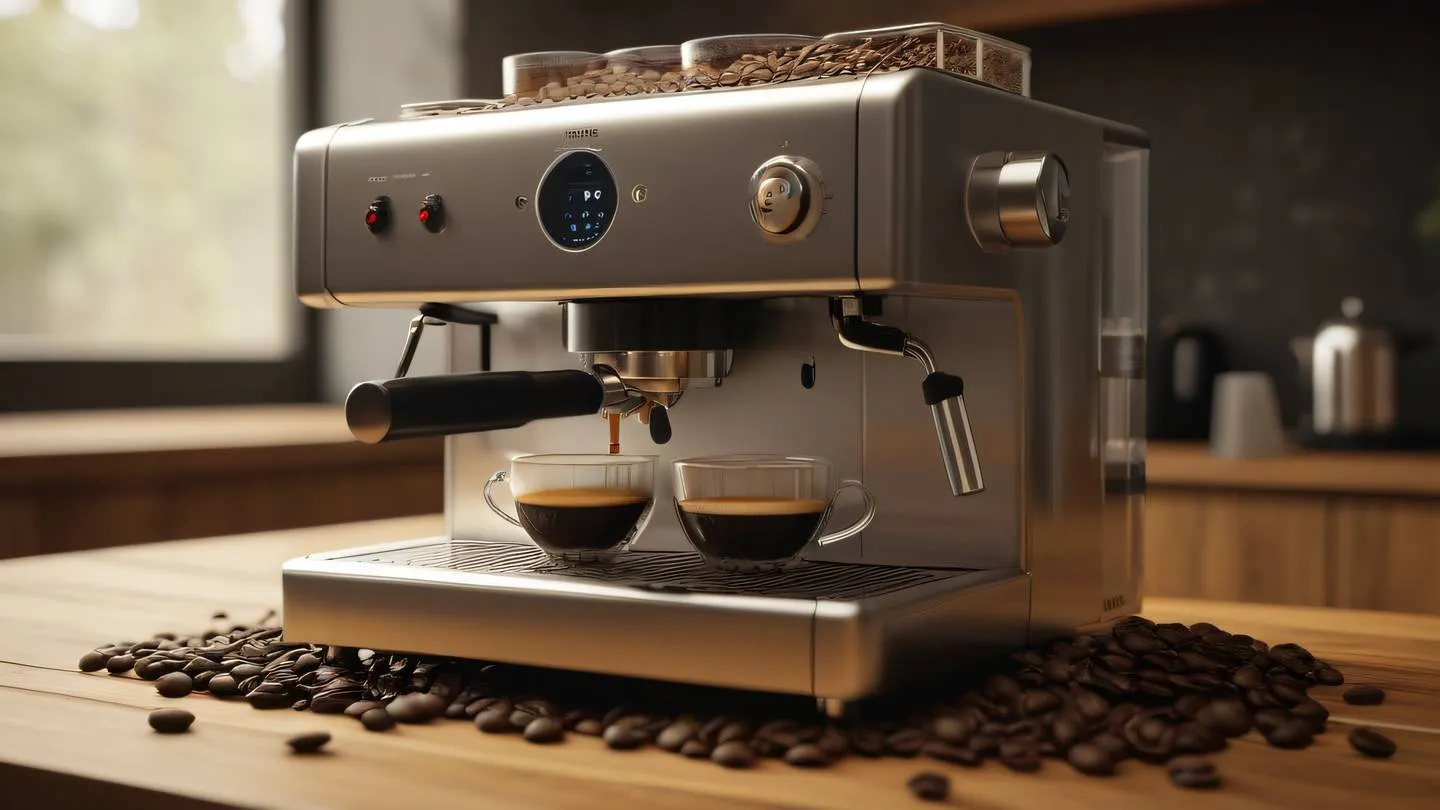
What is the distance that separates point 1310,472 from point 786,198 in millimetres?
1512

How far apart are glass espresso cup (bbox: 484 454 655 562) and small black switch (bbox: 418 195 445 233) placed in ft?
0.49

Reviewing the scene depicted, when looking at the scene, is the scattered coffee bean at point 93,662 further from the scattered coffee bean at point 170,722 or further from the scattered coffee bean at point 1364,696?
the scattered coffee bean at point 1364,696

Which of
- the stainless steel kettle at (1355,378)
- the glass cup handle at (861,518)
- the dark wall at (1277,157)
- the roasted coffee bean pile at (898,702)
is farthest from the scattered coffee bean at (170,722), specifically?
the dark wall at (1277,157)

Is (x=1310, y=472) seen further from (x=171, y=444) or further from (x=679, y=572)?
(x=171, y=444)

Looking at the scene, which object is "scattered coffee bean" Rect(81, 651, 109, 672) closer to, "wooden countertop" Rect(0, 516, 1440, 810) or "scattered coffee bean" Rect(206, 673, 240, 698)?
"wooden countertop" Rect(0, 516, 1440, 810)

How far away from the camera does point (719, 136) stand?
0.77 m

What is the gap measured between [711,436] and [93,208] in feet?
7.25

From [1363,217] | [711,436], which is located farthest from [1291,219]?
A: [711,436]

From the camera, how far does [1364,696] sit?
767mm

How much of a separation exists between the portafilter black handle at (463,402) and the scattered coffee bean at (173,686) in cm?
19

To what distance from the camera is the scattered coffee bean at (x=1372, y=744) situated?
65 centimetres

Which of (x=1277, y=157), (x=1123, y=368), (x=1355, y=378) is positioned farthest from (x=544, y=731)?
(x=1277, y=157)

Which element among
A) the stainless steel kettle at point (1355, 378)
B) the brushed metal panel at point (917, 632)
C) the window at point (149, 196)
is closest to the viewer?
the brushed metal panel at point (917, 632)

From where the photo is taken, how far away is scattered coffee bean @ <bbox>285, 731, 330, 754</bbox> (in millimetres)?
667
